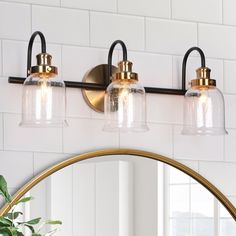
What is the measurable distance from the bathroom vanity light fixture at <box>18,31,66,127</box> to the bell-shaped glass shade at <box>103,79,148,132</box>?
144 mm

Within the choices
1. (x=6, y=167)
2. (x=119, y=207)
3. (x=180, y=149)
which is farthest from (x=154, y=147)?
(x=6, y=167)

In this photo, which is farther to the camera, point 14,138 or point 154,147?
point 154,147

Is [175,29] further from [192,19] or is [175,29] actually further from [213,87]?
[213,87]

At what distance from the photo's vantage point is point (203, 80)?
1.86m

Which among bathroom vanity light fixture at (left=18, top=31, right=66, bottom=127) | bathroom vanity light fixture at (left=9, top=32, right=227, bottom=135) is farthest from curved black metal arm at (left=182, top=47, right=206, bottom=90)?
bathroom vanity light fixture at (left=18, top=31, right=66, bottom=127)

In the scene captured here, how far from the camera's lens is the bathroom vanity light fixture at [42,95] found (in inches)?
67.0

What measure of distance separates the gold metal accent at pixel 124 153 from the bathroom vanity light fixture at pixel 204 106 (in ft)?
0.38

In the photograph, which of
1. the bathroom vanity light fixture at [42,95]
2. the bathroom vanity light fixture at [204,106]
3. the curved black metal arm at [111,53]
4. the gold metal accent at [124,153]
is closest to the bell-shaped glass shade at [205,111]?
the bathroom vanity light fixture at [204,106]

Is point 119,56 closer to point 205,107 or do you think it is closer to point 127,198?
point 205,107

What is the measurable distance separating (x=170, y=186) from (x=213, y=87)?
0.33 m

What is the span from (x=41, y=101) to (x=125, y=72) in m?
0.25

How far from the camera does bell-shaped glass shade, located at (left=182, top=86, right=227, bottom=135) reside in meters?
1.86

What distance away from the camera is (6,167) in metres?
1.76

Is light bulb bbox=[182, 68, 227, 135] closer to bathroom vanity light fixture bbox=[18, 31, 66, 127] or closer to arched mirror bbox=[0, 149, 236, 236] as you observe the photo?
arched mirror bbox=[0, 149, 236, 236]
